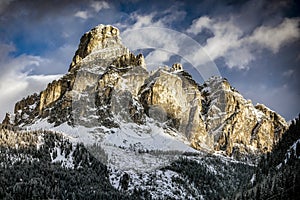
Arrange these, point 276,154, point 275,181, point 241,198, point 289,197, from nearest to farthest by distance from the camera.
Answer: point 289,197, point 275,181, point 241,198, point 276,154

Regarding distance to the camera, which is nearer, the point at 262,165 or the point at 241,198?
the point at 241,198

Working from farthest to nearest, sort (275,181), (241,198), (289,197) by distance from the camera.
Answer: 1. (241,198)
2. (275,181)
3. (289,197)

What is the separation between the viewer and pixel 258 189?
136875 mm

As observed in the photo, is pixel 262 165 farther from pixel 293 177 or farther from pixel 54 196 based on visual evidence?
pixel 54 196

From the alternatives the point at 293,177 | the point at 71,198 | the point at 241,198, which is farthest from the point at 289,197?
the point at 71,198

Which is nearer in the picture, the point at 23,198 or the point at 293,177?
the point at 293,177

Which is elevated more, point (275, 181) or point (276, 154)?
point (276, 154)

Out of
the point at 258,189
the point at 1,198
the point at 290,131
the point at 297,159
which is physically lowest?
the point at 1,198

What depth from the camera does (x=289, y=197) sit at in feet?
395

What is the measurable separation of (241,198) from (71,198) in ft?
290

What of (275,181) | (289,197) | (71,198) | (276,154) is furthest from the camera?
(71,198)

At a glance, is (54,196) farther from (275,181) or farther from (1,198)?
(275,181)

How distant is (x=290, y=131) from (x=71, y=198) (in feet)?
352

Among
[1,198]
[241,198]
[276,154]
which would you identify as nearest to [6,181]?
[1,198]
